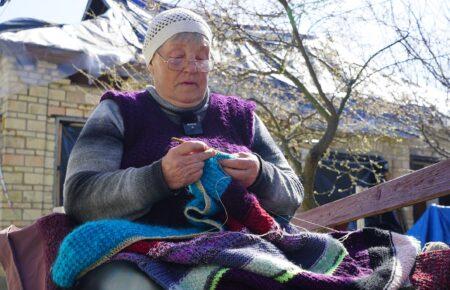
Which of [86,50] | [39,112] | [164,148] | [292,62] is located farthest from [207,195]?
[39,112]

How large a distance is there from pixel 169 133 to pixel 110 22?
6.78 meters

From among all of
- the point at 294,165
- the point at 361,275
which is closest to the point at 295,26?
the point at 294,165

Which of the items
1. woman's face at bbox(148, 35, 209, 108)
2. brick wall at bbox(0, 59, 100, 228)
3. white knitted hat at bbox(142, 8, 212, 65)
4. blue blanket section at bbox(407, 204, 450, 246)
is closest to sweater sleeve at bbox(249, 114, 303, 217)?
woman's face at bbox(148, 35, 209, 108)

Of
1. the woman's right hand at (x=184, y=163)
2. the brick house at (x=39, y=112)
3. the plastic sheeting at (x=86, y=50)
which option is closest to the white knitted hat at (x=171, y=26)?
the woman's right hand at (x=184, y=163)

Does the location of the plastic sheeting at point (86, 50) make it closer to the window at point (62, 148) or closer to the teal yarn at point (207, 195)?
the window at point (62, 148)

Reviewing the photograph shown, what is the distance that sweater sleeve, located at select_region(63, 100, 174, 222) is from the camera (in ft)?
5.23

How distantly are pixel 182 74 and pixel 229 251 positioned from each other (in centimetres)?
77

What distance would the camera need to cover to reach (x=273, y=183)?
182cm

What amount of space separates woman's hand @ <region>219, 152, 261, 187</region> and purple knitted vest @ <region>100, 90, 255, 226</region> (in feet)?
0.44

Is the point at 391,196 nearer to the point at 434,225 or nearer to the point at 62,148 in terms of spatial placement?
the point at 434,225

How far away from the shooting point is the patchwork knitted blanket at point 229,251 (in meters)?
1.33

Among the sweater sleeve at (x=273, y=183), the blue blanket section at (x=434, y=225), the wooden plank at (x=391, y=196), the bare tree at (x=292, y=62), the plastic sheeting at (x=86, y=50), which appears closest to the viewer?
the sweater sleeve at (x=273, y=183)

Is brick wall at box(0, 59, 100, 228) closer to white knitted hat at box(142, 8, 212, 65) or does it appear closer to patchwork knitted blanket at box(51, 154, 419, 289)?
white knitted hat at box(142, 8, 212, 65)

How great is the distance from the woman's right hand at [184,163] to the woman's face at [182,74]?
16.0 inches
